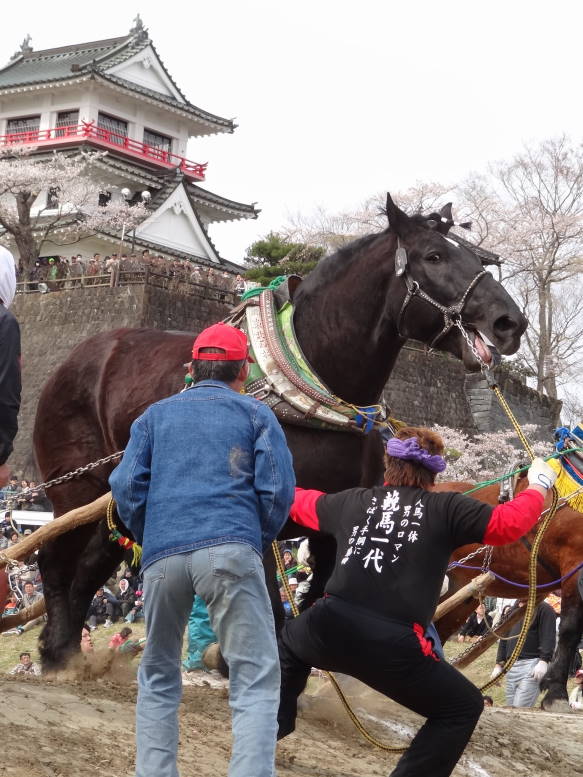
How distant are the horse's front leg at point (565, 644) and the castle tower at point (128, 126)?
107 ft

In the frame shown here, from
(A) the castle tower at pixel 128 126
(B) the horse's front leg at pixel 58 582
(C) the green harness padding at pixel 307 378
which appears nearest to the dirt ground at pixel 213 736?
(B) the horse's front leg at pixel 58 582

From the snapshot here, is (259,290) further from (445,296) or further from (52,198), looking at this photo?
(52,198)

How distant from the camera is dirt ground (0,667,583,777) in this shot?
4.70 m

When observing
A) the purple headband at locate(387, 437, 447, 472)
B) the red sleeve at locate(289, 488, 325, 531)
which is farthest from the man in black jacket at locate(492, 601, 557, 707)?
the purple headband at locate(387, 437, 447, 472)

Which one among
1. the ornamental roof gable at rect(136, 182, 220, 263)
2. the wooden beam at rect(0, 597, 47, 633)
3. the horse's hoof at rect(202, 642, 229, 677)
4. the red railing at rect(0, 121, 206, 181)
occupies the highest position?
the red railing at rect(0, 121, 206, 181)

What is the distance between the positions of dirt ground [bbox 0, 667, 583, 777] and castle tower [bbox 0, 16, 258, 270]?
3408cm

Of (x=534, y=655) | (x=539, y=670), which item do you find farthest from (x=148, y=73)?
(x=539, y=670)

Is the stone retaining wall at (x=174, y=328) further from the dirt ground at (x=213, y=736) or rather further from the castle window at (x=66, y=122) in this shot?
the dirt ground at (x=213, y=736)

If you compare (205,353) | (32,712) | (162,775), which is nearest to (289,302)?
(205,353)

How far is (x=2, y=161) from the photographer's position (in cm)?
4166

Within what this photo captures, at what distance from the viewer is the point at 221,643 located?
155 inches

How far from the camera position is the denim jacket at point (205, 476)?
3.96 m

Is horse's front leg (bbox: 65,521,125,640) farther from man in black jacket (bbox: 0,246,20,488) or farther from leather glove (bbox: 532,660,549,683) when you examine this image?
leather glove (bbox: 532,660,549,683)

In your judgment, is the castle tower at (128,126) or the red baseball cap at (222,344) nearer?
the red baseball cap at (222,344)
